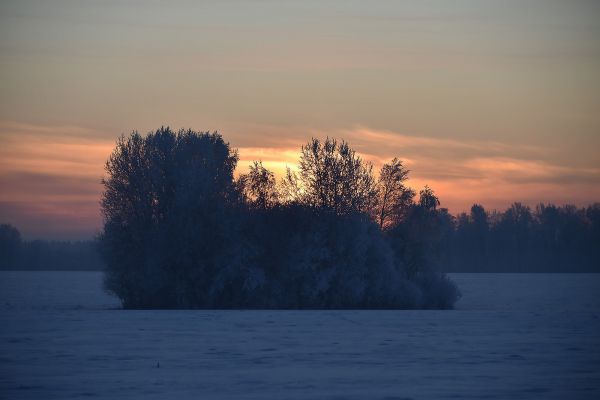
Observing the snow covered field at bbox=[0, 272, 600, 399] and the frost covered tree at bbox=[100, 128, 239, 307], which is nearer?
the snow covered field at bbox=[0, 272, 600, 399]

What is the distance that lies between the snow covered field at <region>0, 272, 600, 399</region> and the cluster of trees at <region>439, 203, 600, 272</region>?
4961 inches

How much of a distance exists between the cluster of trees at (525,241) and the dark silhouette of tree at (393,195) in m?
92.3

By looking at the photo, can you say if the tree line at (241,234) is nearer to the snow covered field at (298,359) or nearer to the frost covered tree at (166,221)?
the frost covered tree at (166,221)

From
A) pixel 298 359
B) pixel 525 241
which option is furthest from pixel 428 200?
pixel 525 241

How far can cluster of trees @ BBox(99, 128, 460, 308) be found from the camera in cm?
5769

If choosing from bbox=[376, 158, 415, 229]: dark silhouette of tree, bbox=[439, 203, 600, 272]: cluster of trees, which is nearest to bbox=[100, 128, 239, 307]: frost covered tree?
bbox=[376, 158, 415, 229]: dark silhouette of tree

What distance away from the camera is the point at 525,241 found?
175000 mm

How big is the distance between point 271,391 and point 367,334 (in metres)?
14.8

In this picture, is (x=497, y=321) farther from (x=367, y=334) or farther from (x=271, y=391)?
(x=271, y=391)

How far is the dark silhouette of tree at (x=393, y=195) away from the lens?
68750 millimetres

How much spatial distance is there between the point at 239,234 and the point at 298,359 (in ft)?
114

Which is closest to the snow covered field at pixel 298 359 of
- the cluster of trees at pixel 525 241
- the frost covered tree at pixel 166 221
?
the frost covered tree at pixel 166 221

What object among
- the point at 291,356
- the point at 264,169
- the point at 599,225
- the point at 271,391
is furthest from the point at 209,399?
the point at 599,225

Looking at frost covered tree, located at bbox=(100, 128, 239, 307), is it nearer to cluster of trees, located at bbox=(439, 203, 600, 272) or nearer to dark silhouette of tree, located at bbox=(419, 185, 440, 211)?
dark silhouette of tree, located at bbox=(419, 185, 440, 211)
